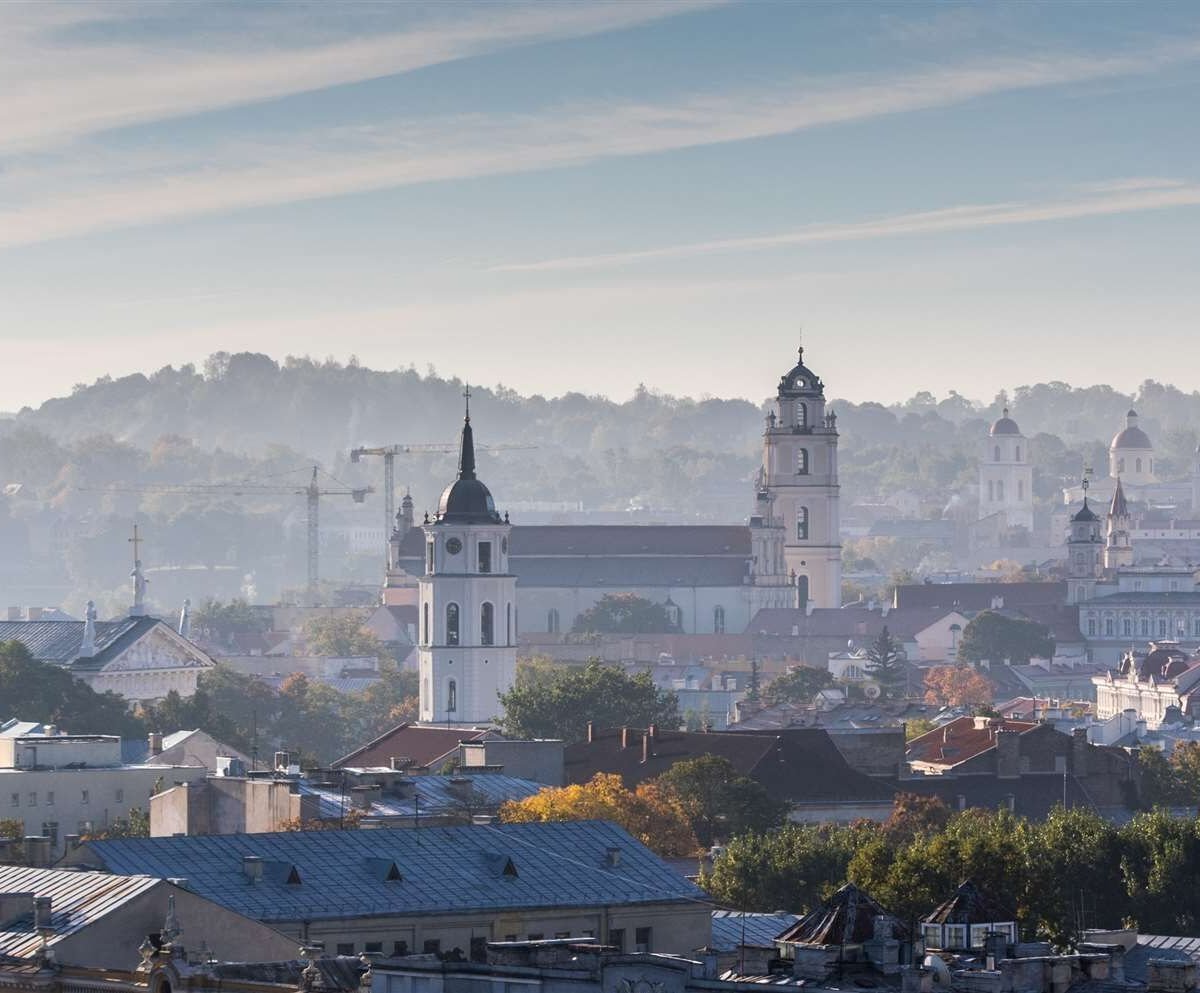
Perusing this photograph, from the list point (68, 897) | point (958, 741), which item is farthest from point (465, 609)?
point (68, 897)

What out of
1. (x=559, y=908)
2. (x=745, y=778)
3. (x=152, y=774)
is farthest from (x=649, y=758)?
(x=559, y=908)

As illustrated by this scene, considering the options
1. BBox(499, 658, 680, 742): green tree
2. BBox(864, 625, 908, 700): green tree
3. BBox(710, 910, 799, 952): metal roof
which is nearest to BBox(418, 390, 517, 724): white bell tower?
BBox(499, 658, 680, 742): green tree

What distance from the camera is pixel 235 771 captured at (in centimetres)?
7725

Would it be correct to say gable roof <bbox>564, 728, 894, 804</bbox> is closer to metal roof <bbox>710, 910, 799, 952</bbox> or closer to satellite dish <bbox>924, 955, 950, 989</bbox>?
metal roof <bbox>710, 910, 799, 952</bbox>

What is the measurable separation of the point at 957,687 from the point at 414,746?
75.3 meters

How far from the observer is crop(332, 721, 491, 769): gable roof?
101 m

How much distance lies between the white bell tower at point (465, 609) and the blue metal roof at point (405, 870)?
7755cm

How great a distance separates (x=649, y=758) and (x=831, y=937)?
184 ft

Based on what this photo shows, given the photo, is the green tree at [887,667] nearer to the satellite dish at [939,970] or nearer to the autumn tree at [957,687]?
the autumn tree at [957,687]

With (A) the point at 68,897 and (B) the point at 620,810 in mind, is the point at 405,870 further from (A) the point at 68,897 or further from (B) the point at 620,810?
(B) the point at 620,810

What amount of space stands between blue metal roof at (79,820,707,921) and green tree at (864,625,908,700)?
376 ft

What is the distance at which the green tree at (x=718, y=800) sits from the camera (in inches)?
3302

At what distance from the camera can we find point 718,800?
8581 centimetres

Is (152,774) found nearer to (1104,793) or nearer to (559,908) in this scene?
(1104,793)
